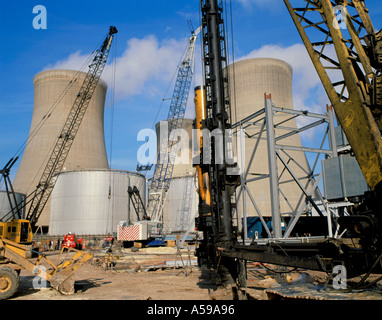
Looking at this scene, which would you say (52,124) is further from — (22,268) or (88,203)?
(22,268)

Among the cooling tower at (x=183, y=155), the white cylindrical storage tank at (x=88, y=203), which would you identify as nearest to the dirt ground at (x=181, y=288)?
the white cylindrical storage tank at (x=88, y=203)

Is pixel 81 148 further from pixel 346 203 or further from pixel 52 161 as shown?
pixel 346 203

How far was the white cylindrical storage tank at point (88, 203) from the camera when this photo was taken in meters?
47.5

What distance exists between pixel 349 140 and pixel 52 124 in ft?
150

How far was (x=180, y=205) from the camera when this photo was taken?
57.0 metres

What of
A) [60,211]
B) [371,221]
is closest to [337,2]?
[371,221]

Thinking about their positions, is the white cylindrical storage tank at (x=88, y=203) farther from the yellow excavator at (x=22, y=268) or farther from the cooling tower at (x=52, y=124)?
the yellow excavator at (x=22, y=268)

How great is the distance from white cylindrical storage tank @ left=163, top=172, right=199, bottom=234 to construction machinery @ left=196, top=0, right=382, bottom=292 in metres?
44.0

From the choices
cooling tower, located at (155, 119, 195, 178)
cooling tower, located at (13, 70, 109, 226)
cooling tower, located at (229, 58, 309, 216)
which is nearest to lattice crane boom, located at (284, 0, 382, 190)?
cooling tower, located at (229, 58, 309, 216)

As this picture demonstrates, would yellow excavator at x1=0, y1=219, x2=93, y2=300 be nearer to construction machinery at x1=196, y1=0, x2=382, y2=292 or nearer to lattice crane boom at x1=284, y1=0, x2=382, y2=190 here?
construction machinery at x1=196, y1=0, x2=382, y2=292

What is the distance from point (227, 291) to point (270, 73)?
1354 inches

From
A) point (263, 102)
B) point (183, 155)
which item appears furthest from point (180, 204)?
point (263, 102)

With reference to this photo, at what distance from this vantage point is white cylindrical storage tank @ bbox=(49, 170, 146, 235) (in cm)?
4747

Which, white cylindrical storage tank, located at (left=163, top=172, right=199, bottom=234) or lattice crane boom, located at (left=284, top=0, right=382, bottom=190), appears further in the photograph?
white cylindrical storage tank, located at (left=163, top=172, right=199, bottom=234)
